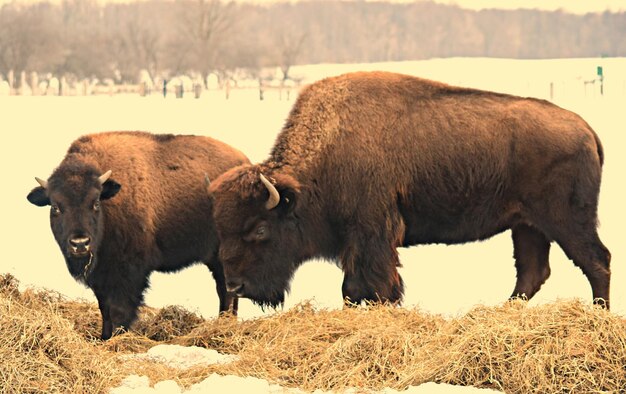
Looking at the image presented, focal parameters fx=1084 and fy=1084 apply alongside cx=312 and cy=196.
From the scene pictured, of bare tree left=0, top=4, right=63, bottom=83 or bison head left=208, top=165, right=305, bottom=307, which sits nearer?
bison head left=208, top=165, right=305, bottom=307

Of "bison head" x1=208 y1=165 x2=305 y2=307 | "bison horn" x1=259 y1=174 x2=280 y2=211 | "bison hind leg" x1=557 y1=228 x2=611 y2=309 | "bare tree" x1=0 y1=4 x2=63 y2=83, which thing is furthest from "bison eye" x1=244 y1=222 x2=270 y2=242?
"bare tree" x1=0 y1=4 x2=63 y2=83

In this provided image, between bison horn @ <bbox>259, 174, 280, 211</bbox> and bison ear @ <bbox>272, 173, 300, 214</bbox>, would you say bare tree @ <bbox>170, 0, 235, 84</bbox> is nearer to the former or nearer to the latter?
bison ear @ <bbox>272, 173, 300, 214</bbox>

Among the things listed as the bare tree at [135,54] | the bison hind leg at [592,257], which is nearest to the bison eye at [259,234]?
the bison hind leg at [592,257]

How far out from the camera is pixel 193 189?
1165 centimetres

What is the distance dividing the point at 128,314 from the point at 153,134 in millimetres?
2278

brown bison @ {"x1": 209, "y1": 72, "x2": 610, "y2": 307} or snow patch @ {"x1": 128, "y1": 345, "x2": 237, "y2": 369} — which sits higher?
brown bison @ {"x1": 209, "y1": 72, "x2": 610, "y2": 307}

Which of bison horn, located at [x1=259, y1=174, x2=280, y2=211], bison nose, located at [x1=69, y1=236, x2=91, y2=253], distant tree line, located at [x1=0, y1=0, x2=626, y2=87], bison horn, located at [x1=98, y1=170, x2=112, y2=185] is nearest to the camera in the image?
bison horn, located at [x1=259, y1=174, x2=280, y2=211]

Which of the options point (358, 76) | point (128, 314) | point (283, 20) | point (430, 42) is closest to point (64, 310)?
point (128, 314)

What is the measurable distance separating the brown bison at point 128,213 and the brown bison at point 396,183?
138cm

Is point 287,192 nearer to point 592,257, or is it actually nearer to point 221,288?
point 221,288

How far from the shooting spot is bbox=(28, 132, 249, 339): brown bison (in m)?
10.6

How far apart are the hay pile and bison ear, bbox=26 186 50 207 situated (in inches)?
80.6

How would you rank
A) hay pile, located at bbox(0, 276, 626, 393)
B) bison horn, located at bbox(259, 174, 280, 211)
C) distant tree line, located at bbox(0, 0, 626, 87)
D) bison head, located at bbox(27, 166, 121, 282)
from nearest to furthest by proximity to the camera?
hay pile, located at bbox(0, 276, 626, 393) < bison horn, located at bbox(259, 174, 280, 211) < bison head, located at bbox(27, 166, 121, 282) < distant tree line, located at bbox(0, 0, 626, 87)


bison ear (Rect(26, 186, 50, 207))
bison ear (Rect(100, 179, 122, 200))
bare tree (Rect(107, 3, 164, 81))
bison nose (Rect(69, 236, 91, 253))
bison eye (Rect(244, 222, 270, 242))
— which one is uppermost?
bison ear (Rect(100, 179, 122, 200))
